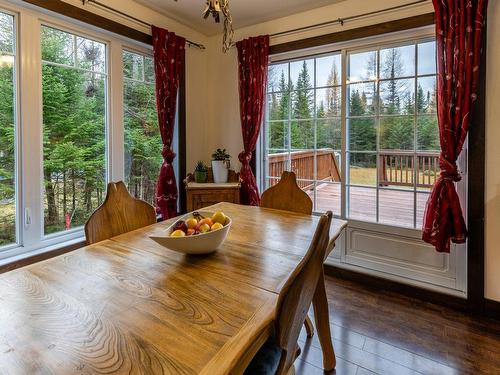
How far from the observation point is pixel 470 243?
2158 mm

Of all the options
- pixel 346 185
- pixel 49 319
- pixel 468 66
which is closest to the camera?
pixel 49 319

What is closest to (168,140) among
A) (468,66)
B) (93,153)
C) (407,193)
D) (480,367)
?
(93,153)

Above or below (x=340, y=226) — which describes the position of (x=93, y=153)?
above

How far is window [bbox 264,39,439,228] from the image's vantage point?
94.9 inches

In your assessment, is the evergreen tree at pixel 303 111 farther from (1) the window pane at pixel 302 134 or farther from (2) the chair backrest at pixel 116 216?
(2) the chair backrest at pixel 116 216

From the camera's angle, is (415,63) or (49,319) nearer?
(49,319)

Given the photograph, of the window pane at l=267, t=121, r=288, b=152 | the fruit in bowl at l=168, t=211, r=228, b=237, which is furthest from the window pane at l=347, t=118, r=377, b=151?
the fruit in bowl at l=168, t=211, r=228, b=237

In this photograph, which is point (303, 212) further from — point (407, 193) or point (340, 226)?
point (407, 193)

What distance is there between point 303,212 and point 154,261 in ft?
3.72

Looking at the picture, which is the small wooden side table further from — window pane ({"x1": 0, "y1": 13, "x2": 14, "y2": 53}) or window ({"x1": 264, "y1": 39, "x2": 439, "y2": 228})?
window pane ({"x1": 0, "y1": 13, "x2": 14, "y2": 53})

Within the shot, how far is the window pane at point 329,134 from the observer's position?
2.79 m

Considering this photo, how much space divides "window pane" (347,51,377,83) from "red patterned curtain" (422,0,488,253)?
0.53 m

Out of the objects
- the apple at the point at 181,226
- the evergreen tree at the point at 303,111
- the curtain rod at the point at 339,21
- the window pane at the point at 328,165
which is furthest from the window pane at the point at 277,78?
the apple at the point at 181,226

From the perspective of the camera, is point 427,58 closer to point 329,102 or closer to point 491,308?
point 329,102
